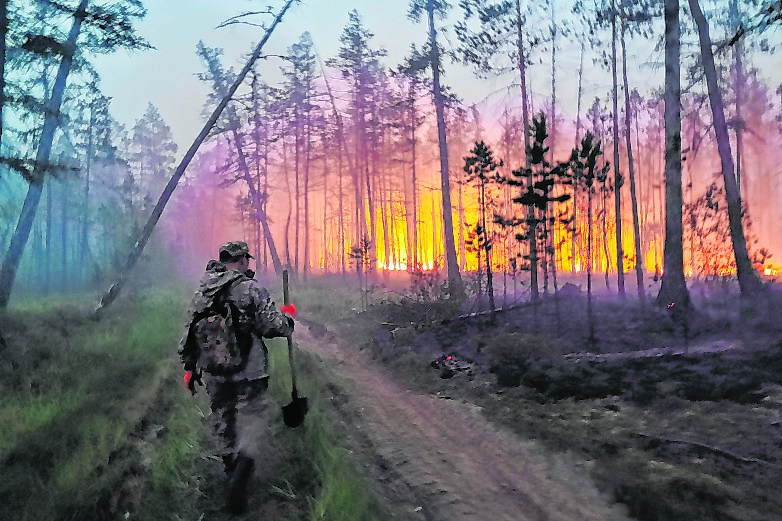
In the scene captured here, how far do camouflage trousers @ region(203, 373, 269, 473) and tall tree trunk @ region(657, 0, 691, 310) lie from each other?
9335 mm

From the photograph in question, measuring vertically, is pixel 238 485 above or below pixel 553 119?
below

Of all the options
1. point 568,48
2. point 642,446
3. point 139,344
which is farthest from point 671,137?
point 139,344

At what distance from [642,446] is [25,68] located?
50.0ft

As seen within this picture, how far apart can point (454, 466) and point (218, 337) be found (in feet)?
8.90

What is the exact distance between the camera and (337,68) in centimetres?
2677

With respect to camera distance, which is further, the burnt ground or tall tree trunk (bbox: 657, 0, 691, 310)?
tall tree trunk (bbox: 657, 0, 691, 310)

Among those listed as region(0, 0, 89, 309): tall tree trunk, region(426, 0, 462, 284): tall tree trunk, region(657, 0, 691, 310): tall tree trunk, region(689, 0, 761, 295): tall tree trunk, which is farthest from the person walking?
region(689, 0, 761, 295): tall tree trunk

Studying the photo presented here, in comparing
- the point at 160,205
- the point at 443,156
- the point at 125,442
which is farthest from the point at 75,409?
the point at 443,156

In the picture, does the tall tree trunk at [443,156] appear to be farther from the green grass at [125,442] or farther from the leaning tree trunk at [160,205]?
the green grass at [125,442]

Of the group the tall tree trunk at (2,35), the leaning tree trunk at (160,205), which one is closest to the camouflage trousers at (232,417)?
the tall tree trunk at (2,35)

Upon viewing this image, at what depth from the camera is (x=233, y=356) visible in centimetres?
364

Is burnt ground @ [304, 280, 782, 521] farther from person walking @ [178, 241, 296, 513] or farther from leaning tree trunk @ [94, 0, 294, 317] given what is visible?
leaning tree trunk @ [94, 0, 294, 317]

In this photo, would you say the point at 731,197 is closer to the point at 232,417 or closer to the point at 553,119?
the point at 232,417

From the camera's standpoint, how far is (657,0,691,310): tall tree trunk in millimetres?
9922
